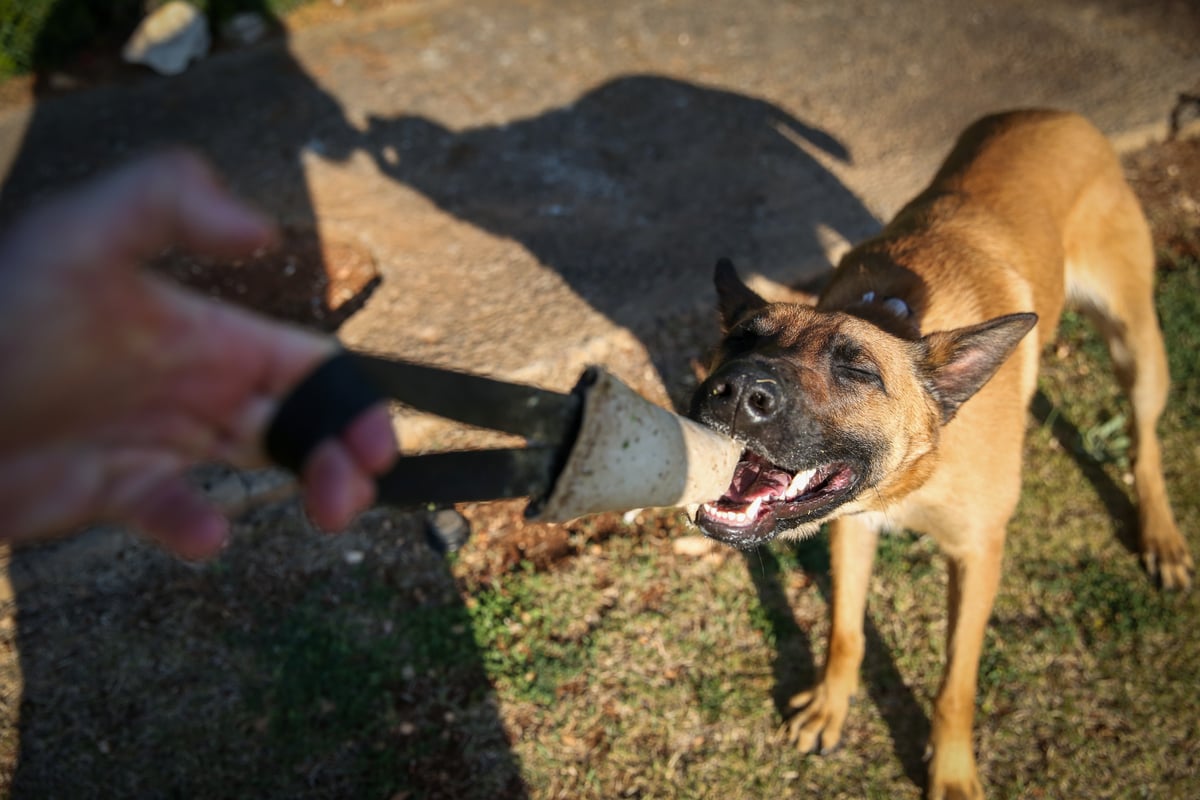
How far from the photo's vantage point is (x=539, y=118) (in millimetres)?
6613

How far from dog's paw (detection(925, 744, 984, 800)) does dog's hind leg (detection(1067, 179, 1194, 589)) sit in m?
1.66

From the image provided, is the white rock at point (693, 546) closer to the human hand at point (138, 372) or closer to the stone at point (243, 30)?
the human hand at point (138, 372)

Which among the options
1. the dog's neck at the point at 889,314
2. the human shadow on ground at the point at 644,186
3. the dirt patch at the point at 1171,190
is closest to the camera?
the dog's neck at the point at 889,314

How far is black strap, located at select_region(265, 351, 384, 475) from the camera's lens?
115cm

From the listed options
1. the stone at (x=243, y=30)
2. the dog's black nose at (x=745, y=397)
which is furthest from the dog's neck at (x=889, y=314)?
the stone at (x=243, y=30)

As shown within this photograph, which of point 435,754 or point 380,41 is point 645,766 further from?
point 380,41

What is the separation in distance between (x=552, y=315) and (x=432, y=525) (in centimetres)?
164

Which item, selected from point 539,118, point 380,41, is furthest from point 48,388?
point 380,41

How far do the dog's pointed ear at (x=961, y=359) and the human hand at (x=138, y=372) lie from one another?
2.38m

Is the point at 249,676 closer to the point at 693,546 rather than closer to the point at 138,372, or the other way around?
the point at 693,546

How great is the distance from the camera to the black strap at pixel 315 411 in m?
1.15

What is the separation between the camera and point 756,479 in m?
2.88

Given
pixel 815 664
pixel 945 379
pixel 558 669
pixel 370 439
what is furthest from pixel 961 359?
pixel 370 439

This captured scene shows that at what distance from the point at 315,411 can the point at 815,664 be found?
3315 mm
